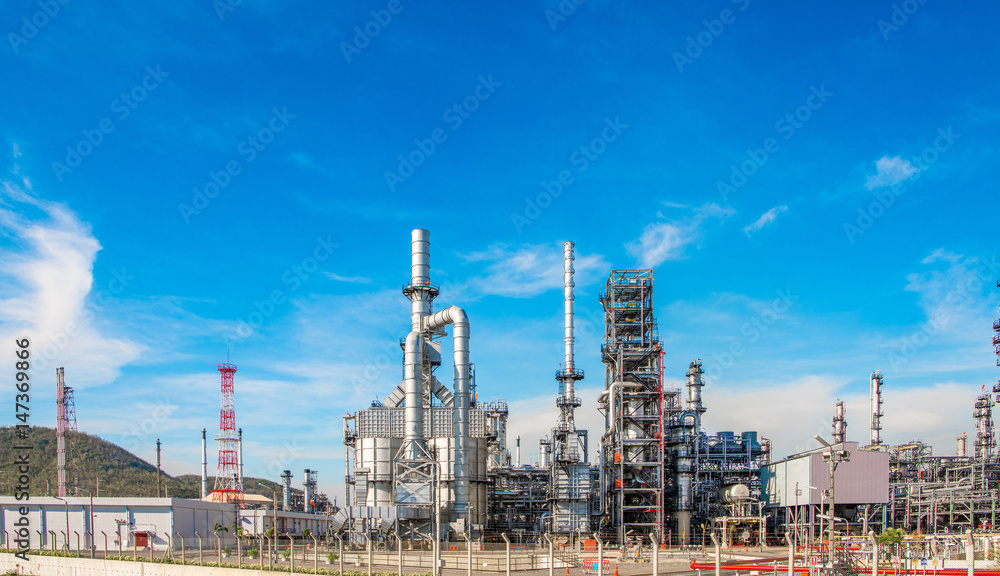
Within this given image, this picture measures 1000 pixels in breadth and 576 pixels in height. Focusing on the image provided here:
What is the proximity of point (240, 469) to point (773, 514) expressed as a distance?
3309 inches

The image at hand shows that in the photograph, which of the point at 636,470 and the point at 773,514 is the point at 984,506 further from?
the point at 636,470

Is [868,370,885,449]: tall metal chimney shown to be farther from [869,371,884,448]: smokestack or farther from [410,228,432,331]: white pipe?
[410,228,432,331]: white pipe

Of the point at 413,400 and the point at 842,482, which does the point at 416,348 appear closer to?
the point at 413,400

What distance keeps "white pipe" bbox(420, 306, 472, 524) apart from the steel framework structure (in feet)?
56.5

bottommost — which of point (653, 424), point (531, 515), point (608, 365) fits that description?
point (531, 515)

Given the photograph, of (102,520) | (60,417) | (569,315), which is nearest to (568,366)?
(569,315)

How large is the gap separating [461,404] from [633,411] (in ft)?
70.8

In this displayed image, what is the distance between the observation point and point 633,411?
300 feet

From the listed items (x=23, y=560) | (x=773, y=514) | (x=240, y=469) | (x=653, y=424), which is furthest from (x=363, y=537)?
(x=240, y=469)

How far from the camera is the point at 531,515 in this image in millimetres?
105250

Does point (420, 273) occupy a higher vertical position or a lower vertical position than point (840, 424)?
higher

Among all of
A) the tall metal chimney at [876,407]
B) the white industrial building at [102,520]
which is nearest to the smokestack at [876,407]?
the tall metal chimney at [876,407]

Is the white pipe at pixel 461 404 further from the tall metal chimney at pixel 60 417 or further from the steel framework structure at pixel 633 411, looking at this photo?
the tall metal chimney at pixel 60 417

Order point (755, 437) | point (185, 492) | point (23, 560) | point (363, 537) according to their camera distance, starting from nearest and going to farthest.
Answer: point (23, 560) → point (363, 537) → point (755, 437) → point (185, 492)
